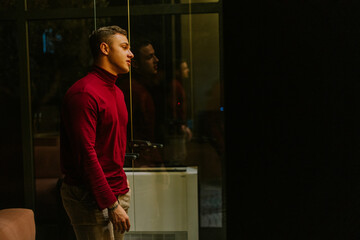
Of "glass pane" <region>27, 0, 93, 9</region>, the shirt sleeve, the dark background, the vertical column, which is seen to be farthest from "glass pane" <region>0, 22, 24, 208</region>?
the dark background

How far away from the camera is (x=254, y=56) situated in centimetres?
137

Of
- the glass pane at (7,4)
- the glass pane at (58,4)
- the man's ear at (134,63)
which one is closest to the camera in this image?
the man's ear at (134,63)

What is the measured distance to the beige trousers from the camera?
129cm

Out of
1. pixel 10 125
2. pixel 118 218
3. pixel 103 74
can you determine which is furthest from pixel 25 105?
pixel 118 218

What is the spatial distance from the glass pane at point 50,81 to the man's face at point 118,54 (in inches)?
39.5

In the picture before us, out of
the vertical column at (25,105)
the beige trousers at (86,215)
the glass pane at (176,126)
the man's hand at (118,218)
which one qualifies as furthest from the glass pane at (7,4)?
the man's hand at (118,218)

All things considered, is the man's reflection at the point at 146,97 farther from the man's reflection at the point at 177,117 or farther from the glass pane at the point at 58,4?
the glass pane at the point at 58,4

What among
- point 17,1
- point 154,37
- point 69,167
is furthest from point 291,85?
point 17,1

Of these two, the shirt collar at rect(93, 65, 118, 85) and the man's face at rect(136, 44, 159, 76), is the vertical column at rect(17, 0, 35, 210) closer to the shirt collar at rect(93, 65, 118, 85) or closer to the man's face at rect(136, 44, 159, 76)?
the man's face at rect(136, 44, 159, 76)

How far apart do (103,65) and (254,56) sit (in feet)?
1.78

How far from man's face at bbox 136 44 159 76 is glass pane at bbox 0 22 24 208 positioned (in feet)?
3.46

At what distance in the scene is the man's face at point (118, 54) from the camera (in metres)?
1.35

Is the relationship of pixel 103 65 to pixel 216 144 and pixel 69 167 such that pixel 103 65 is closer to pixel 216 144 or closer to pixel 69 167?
pixel 69 167

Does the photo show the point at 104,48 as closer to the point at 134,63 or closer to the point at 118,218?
the point at 134,63
